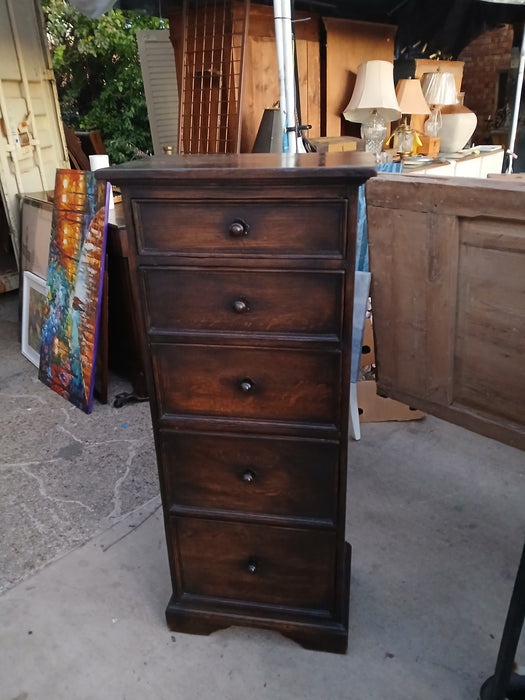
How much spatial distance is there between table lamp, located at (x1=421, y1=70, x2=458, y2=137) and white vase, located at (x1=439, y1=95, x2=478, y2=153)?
0.13 metres

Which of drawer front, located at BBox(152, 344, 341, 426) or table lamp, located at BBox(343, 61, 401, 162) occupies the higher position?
table lamp, located at BBox(343, 61, 401, 162)

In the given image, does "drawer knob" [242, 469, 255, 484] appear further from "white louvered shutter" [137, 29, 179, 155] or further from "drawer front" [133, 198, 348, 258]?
"white louvered shutter" [137, 29, 179, 155]

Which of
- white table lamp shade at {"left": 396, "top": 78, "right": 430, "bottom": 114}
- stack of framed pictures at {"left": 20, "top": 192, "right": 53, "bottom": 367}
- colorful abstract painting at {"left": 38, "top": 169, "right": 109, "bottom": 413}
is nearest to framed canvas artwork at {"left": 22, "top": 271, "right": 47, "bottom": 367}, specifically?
stack of framed pictures at {"left": 20, "top": 192, "right": 53, "bottom": 367}

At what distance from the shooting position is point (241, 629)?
1.66 m

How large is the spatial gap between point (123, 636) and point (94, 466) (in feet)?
3.04

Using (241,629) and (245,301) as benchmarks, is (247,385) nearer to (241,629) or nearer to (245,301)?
(245,301)

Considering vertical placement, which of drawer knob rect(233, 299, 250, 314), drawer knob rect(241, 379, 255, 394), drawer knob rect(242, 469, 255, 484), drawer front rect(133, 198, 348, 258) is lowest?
drawer knob rect(242, 469, 255, 484)

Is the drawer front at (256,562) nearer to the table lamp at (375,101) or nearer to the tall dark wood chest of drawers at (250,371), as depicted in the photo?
the tall dark wood chest of drawers at (250,371)

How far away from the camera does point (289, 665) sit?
1536mm

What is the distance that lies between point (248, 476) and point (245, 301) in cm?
48

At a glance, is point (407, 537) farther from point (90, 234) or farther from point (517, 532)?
point (90, 234)

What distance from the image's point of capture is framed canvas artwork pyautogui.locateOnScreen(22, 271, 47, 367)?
11.1 ft

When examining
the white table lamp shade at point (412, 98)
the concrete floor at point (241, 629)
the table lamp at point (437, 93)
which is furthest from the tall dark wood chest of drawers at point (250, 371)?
the table lamp at point (437, 93)

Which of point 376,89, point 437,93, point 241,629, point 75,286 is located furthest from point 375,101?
point 241,629
